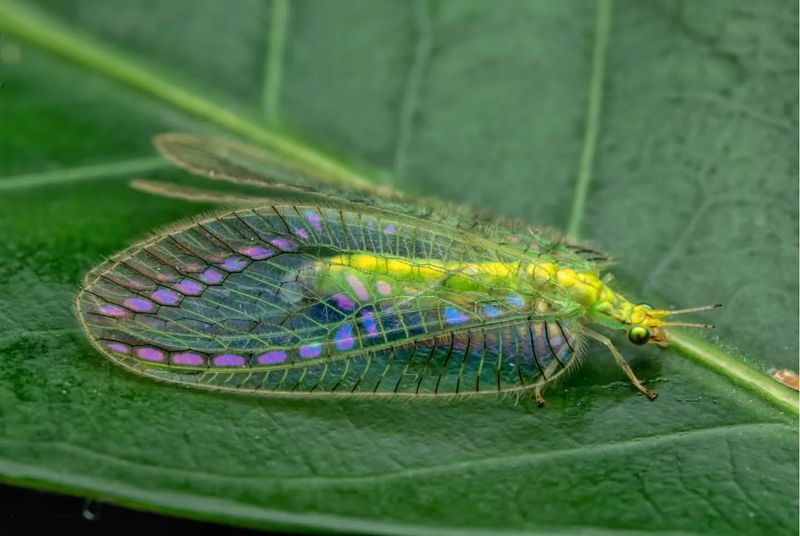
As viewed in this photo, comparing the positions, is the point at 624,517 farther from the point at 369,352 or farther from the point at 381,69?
the point at 381,69

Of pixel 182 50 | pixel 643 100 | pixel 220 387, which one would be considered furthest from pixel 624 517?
pixel 182 50

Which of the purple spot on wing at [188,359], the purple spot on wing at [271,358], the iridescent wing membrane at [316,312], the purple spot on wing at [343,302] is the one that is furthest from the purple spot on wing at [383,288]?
the purple spot on wing at [188,359]

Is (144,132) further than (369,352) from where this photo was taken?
Yes

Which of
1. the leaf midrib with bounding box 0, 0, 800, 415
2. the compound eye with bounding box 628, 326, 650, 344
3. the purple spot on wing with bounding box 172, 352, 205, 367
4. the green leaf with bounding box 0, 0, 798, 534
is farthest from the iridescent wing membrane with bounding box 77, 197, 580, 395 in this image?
the leaf midrib with bounding box 0, 0, 800, 415

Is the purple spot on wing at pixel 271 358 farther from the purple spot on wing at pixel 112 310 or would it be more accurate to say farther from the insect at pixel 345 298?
the purple spot on wing at pixel 112 310

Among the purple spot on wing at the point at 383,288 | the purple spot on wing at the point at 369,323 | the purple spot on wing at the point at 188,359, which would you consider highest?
the purple spot on wing at the point at 383,288

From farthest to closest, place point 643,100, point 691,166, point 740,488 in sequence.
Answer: point 643,100 → point 691,166 → point 740,488

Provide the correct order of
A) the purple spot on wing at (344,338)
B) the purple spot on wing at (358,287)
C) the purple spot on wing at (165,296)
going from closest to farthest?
the purple spot on wing at (165,296) < the purple spot on wing at (344,338) < the purple spot on wing at (358,287)
